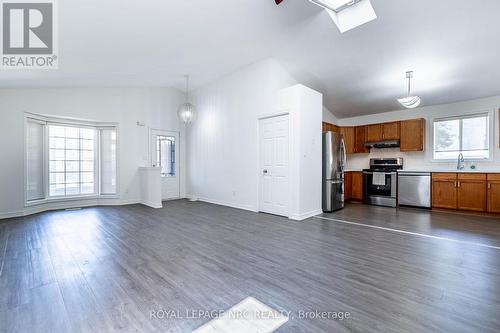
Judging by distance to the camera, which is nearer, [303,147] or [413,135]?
[303,147]

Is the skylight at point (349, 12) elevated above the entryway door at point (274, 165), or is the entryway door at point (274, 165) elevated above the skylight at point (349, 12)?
the skylight at point (349, 12)

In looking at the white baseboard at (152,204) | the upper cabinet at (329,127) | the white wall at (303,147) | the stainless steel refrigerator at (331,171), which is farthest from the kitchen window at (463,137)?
the white baseboard at (152,204)

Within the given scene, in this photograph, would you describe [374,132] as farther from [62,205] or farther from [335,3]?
[62,205]

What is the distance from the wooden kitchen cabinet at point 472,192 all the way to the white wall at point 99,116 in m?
7.12

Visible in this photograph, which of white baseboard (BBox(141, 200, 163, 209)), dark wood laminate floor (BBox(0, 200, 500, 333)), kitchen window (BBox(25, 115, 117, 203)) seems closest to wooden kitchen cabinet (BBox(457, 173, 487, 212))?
dark wood laminate floor (BBox(0, 200, 500, 333))

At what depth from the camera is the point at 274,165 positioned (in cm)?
476

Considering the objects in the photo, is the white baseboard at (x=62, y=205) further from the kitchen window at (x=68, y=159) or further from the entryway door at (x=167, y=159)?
the entryway door at (x=167, y=159)

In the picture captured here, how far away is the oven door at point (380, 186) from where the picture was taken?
18.8ft

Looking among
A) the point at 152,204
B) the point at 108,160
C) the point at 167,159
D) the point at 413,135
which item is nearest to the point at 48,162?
the point at 108,160

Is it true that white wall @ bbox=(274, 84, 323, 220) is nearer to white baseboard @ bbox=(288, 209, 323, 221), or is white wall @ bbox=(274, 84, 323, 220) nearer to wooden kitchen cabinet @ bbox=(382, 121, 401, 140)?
white baseboard @ bbox=(288, 209, 323, 221)

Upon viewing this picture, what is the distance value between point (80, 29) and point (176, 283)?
3544 mm

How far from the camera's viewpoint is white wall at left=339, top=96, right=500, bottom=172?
16.2 feet

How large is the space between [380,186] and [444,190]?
127cm

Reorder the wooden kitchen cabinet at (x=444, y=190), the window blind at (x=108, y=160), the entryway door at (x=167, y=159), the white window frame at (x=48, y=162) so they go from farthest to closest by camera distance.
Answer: the entryway door at (x=167, y=159), the window blind at (x=108, y=160), the wooden kitchen cabinet at (x=444, y=190), the white window frame at (x=48, y=162)
